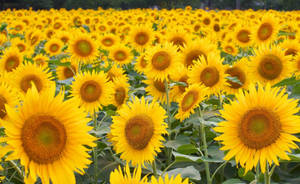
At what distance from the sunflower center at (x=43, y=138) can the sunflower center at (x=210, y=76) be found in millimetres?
1602

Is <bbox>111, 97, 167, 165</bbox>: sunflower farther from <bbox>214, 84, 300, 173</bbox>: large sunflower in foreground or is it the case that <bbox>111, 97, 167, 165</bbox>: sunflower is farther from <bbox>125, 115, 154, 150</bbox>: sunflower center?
<bbox>214, 84, 300, 173</bbox>: large sunflower in foreground

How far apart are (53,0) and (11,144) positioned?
40372 mm

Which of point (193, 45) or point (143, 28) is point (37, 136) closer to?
point (193, 45)

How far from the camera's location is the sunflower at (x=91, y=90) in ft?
10.4

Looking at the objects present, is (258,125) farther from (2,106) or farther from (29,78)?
(29,78)

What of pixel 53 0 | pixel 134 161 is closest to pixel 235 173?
pixel 134 161

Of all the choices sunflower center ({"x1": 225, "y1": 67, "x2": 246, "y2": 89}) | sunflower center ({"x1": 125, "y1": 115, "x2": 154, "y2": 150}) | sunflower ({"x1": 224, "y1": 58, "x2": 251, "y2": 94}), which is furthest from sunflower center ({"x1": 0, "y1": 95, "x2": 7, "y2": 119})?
sunflower center ({"x1": 225, "y1": 67, "x2": 246, "y2": 89})

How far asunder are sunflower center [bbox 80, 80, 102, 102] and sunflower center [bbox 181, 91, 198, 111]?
31.2 inches

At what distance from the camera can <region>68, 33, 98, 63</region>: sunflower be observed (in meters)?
4.60

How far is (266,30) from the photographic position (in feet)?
15.5

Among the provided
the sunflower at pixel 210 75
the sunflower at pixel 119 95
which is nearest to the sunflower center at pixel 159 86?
the sunflower at pixel 119 95

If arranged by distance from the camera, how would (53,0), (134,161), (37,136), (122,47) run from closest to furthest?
(37,136) < (134,161) < (122,47) < (53,0)

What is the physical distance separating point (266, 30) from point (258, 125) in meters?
3.19

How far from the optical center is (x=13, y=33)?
916cm
